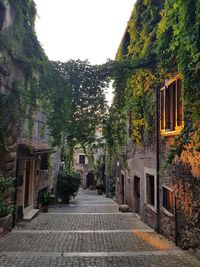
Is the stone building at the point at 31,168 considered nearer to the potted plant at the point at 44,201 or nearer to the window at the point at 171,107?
the potted plant at the point at 44,201

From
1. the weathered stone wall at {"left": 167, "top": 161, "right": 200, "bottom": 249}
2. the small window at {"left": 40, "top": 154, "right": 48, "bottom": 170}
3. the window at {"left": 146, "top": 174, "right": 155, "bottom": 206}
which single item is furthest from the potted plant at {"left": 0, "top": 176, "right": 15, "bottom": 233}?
the small window at {"left": 40, "top": 154, "right": 48, "bottom": 170}

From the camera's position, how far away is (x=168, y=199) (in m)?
8.16

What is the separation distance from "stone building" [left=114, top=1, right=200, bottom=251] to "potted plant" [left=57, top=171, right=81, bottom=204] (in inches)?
340

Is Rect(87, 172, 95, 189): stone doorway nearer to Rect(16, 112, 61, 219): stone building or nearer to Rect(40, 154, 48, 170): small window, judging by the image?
Rect(16, 112, 61, 219): stone building

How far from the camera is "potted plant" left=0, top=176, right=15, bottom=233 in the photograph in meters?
6.24

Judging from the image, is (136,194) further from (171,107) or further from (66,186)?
(66,186)

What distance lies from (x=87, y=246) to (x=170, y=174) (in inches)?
119

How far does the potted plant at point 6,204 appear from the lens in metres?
6.24

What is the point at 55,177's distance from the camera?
69.1 feet

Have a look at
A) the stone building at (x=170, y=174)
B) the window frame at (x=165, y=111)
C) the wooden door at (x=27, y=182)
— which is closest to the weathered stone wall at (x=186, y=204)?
the stone building at (x=170, y=174)

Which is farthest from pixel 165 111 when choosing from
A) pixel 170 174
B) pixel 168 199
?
pixel 168 199

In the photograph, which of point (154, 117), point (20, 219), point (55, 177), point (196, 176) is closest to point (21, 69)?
point (154, 117)

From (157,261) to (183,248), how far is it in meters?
1.14

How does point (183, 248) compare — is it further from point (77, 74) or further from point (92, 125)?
point (77, 74)
